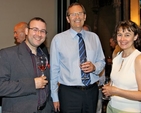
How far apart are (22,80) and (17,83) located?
0.16ft

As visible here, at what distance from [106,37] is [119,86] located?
294cm

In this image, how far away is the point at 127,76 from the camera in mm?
1647

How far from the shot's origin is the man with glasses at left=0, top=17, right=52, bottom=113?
159cm

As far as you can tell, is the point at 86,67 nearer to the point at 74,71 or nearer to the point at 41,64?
the point at 74,71

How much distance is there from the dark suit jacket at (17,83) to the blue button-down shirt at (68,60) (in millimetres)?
453

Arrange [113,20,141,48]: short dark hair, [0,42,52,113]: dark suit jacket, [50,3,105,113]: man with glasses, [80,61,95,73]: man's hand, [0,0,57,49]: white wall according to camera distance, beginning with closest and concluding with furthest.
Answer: [0,42,52,113]: dark suit jacket, [113,20,141,48]: short dark hair, [80,61,95,73]: man's hand, [50,3,105,113]: man with glasses, [0,0,57,49]: white wall

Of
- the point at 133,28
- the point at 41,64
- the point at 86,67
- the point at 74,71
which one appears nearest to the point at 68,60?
the point at 74,71

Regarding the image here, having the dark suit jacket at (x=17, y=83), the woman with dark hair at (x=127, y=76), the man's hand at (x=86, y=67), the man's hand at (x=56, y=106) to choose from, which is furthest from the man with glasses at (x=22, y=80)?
the woman with dark hair at (x=127, y=76)

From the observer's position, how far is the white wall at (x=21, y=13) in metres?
4.30

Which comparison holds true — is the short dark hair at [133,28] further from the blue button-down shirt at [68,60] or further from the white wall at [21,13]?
the white wall at [21,13]

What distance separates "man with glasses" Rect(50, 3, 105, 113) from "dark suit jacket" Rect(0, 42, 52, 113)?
18.4 inches

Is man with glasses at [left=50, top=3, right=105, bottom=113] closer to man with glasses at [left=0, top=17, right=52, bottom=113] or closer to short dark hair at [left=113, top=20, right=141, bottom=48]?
man with glasses at [left=0, top=17, right=52, bottom=113]

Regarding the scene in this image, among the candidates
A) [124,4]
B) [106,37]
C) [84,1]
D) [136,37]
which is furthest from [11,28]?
[136,37]

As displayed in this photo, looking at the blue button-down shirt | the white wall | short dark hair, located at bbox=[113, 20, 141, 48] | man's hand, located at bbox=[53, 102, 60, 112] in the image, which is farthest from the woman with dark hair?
the white wall
